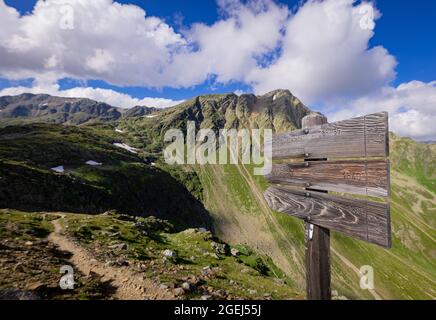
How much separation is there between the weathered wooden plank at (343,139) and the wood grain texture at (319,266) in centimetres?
181

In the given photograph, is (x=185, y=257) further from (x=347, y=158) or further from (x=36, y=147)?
(x=36, y=147)

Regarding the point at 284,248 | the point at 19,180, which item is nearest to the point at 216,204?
the point at 284,248

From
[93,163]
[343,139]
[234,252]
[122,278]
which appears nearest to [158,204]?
[93,163]

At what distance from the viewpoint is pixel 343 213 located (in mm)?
5496

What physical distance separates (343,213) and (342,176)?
29.2 inches

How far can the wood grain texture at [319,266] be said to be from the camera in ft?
19.8

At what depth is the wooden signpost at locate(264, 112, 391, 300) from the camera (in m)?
4.78

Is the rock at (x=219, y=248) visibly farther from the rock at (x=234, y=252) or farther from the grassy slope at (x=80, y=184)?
the grassy slope at (x=80, y=184)

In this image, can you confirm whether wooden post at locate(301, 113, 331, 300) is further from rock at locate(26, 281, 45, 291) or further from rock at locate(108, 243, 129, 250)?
rock at locate(108, 243, 129, 250)

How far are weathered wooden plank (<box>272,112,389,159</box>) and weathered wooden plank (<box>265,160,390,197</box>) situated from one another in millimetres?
184

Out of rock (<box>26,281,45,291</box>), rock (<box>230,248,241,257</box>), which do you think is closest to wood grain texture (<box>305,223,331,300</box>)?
rock (<box>26,281,45,291</box>)

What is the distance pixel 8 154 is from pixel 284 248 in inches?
4930
